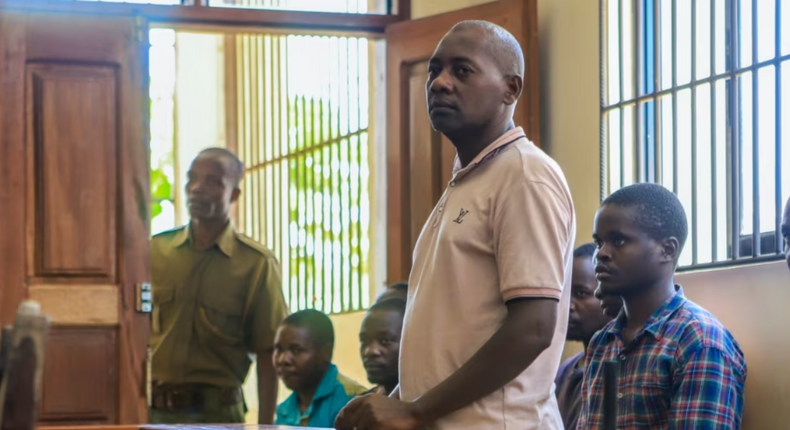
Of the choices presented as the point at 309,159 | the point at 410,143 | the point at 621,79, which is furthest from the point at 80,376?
the point at 309,159

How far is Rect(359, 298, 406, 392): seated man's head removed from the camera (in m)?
4.70

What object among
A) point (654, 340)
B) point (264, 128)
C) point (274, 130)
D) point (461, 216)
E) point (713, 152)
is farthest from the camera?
point (264, 128)

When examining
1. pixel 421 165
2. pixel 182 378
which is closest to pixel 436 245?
pixel 182 378

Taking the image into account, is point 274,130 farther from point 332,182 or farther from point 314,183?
point 332,182

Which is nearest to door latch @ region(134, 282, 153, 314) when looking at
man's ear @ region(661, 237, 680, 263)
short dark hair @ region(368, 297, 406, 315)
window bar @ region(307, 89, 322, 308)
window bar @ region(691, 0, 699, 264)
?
short dark hair @ region(368, 297, 406, 315)

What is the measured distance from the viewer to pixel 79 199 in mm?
6129

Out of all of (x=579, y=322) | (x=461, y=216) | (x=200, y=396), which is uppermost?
(x=461, y=216)

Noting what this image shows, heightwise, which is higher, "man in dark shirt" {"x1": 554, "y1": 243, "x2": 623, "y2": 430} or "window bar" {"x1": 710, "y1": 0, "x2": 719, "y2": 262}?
"window bar" {"x1": 710, "y1": 0, "x2": 719, "y2": 262}

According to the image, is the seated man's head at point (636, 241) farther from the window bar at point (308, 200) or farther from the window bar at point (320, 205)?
the window bar at point (308, 200)

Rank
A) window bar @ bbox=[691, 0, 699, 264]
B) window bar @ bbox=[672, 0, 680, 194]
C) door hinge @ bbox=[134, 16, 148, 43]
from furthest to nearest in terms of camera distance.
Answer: door hinge @ bbox=[134, 16, 148, 43] < window bar @ bbox=[672, 0, 680, 194] < window bar @ bbox=[691, 0, 699, 264]

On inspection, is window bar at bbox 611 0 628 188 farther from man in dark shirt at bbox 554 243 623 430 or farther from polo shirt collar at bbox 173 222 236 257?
polo shirt collar at bbox 173 222 236 257

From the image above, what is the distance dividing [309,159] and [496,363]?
23.1 ft

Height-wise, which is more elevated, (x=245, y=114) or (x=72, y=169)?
(x=245, y=114)

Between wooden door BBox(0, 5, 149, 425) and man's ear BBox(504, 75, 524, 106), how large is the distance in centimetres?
388
